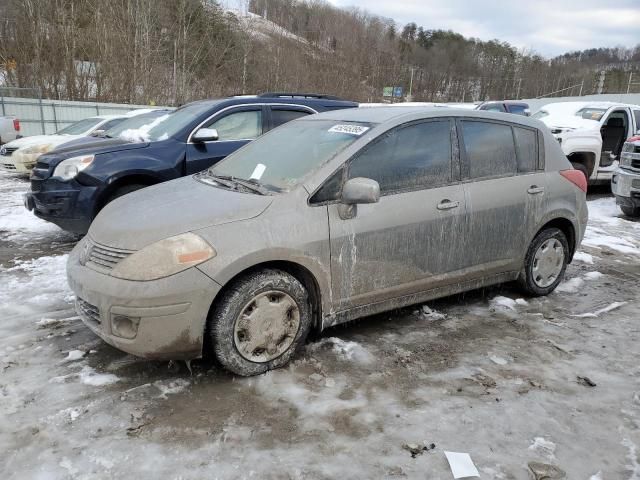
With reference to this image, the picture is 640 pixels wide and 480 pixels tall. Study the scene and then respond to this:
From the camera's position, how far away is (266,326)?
3.29m

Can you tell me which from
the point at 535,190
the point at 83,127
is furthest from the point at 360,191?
the point at 83,127

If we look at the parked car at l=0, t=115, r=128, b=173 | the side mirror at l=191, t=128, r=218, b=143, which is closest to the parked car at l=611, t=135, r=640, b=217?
the side mirror at l=191, t=128, r=218, b=143

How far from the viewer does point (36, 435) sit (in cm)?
269

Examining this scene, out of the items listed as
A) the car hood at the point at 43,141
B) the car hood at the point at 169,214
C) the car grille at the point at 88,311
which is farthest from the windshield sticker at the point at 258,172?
the car hood at the point at 43,141

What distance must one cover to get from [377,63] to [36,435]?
74285mm

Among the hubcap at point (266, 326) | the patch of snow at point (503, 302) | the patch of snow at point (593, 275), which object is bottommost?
the patch of snow at point (593, 275)

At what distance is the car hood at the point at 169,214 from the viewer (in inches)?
123

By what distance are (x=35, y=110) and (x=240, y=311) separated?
61.2 feet

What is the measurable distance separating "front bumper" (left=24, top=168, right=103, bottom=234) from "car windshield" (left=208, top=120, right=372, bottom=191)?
2.01 meters

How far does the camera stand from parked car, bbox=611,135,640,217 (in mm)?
8523

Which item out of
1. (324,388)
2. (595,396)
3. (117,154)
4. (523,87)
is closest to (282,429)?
(324,388)

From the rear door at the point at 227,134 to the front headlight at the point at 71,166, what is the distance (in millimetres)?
1097

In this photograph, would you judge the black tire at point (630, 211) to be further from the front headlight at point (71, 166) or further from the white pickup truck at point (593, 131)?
the front headlight at point (71, 166)

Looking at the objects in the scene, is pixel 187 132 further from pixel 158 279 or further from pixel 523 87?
pixel 523 87
